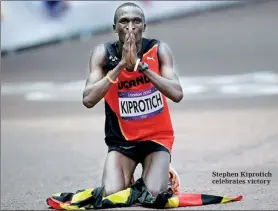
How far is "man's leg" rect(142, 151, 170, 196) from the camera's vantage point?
469 cm

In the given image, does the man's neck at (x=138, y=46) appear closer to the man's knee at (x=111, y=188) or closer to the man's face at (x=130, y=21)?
the man's face at (x=130, y=21)

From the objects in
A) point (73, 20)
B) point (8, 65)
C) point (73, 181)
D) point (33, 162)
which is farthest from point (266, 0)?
point (73, 181)

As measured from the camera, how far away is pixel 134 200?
15.2 feet

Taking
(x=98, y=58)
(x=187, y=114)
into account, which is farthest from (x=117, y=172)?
(x=187, y=114)

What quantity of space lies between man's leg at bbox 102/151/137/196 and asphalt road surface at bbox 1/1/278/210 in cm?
7

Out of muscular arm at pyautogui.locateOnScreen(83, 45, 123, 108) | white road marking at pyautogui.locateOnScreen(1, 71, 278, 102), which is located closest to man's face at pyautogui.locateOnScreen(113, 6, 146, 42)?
muscular arm at pyautogui.locateOnScreen(83, 45, 123, 108)

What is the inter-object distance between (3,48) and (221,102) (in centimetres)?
400

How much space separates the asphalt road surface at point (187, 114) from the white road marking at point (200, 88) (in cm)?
1

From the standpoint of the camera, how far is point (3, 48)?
35.4ft

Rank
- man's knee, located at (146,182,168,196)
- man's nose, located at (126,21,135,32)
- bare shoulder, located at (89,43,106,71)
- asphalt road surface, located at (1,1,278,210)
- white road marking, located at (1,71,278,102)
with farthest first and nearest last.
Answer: white road marking, located at (1,71,278,102)
asphalt road surface, located at (1,1,278,210)
bare shoulder, located at (89,43,106,71)
man's knee, located at (146,182,168,196)
man's nose, located at (126,21,135,32)

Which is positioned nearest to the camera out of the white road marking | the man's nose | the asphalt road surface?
the man's nose

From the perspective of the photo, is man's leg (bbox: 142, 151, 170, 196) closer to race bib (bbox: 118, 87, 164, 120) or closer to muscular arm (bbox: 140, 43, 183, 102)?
race bib (bbox: 118, 87, 164, 120)

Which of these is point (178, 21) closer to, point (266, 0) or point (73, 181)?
point (266, 0)

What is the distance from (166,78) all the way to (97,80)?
355mm
